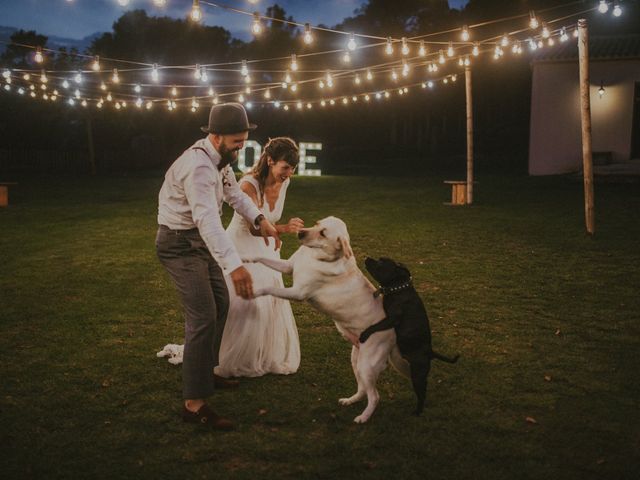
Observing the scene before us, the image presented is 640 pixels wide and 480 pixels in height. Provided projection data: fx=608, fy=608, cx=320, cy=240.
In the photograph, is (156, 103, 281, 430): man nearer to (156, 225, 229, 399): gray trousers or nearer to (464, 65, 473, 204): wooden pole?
(156, 225, 229, 399): gray trousers

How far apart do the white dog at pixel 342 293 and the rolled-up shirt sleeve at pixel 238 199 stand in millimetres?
605

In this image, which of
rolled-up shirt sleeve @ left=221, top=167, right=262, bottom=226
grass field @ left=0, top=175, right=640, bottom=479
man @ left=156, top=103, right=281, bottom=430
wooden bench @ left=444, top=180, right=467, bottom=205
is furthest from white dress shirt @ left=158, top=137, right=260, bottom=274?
wooden bench @ left=444, top=180, right=467, bottom=205

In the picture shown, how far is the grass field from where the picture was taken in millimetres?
3551

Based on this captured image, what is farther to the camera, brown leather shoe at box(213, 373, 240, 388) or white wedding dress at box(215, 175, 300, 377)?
white wedding dress at box(215, 175, 300, 377)

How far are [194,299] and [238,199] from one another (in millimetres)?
948

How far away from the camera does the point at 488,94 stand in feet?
124

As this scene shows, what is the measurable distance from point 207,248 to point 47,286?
4720mm

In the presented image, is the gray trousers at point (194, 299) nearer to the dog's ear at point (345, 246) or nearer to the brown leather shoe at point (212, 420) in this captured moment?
the brown leather shoe at point (212, 420)

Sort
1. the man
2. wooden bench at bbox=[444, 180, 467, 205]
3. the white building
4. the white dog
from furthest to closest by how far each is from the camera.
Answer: the white building
wooden bench at bbox=[444, 180, 467, 205]
the white dog
the man

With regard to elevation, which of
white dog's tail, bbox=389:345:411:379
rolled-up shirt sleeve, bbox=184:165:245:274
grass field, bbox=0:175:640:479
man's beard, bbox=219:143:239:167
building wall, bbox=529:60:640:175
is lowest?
grass field, bbox=0:175:640:479

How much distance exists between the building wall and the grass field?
1491cm

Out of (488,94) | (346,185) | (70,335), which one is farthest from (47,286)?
(488,94)

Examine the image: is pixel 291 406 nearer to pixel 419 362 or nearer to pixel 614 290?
pixel 419 362

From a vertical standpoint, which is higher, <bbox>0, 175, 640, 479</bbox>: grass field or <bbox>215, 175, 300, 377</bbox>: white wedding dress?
<bbox>215, 175, 300, 377</bbox>: white wedding dress
